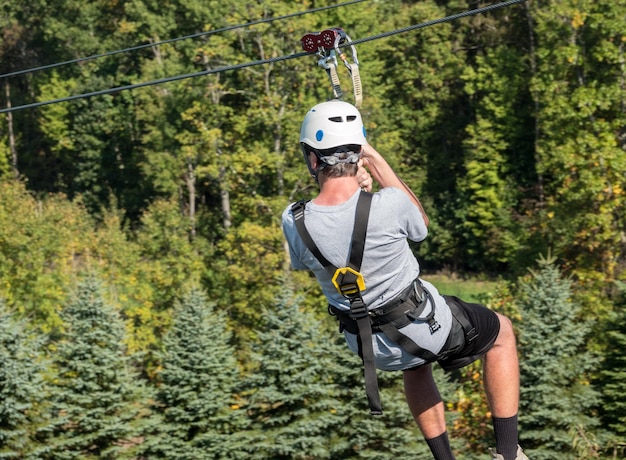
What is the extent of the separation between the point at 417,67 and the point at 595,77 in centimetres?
1346

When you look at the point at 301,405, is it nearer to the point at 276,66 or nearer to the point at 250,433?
the point at 250,433

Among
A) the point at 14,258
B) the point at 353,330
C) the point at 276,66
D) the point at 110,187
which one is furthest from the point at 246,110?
the point at 353,330

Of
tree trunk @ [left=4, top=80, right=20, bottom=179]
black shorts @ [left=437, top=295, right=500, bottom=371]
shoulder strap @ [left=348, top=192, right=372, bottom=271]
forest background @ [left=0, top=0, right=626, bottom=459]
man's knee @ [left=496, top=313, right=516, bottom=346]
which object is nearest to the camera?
shoulder strap @ [left=348, top=192, right=372, bottom=271]

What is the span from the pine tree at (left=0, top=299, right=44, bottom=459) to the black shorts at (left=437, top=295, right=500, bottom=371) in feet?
37.9

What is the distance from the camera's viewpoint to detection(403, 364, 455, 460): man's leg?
16.3ft

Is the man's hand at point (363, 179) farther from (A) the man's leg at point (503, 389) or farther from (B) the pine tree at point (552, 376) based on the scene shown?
(B) the pine tree at point (552, 376)

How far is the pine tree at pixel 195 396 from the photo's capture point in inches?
603

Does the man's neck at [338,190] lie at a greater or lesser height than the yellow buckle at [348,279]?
greater

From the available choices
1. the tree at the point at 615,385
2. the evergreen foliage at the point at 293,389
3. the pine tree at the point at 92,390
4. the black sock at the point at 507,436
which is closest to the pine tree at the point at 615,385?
the tree at the point at 615,385

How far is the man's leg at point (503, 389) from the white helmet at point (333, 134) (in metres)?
1.32

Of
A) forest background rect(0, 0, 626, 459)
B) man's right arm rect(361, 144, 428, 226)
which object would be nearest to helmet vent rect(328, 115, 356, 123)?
man's right arm rect(361, 144, 428, 226)

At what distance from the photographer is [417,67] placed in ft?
135

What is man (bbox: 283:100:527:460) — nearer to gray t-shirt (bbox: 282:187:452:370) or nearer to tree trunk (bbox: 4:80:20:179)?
gray t-shirt (bbox: 282:187:452:370)

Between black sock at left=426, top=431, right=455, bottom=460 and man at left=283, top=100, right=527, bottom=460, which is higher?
man at left=283, top=100, right=527, bottom=460
